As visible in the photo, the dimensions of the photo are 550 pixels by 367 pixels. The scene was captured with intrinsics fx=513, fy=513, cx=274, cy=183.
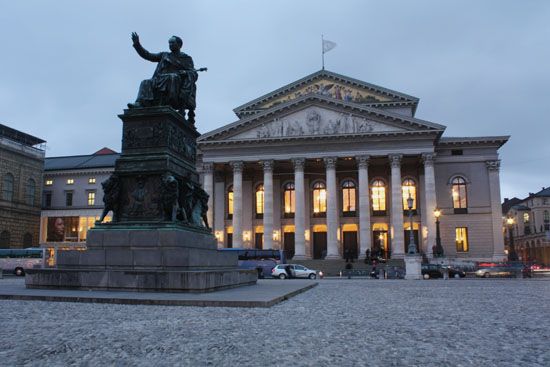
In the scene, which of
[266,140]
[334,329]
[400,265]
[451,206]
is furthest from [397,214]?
[334,329]

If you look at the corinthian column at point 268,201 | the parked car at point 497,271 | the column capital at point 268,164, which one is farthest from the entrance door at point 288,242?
the parked car at point 497,271

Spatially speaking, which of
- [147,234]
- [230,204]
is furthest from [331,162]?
[147,234]

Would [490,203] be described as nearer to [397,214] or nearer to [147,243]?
[397,214]

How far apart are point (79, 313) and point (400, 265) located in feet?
141

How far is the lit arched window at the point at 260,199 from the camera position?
61.2 meters

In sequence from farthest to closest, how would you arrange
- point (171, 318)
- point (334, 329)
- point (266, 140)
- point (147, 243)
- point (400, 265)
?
point (266, 140) → point (400, 265) → point (147, 243) → point (171, 318) → point (334, 329)

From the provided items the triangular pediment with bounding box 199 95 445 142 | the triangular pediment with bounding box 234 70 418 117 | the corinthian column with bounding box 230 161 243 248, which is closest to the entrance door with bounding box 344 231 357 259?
the corinthian column with bounding box 230 161 243 248

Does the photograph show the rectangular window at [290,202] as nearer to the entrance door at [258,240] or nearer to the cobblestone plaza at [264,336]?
the entrance door at [258,240]

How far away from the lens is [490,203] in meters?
56.2

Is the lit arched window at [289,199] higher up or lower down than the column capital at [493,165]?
lower down

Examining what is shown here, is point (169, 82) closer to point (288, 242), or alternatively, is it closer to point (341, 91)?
point (288, 242)

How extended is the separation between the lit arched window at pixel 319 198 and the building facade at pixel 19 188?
3721 cm

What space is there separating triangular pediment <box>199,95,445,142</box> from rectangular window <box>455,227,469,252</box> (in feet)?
42.2

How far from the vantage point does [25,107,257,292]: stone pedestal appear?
43.8ft
